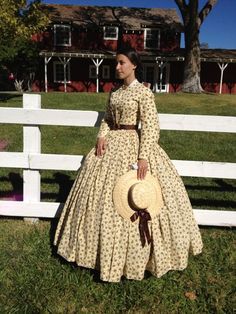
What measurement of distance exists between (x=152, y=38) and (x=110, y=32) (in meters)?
3.73

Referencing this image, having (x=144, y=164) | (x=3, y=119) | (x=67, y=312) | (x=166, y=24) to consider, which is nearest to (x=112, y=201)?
(x=144, y=164)

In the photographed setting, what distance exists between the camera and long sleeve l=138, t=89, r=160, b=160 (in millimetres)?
3549

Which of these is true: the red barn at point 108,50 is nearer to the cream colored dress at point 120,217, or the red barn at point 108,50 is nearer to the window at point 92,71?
the window at point 92,71

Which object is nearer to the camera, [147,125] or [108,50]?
[147,125]

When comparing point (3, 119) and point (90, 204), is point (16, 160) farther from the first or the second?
point (90, 204)

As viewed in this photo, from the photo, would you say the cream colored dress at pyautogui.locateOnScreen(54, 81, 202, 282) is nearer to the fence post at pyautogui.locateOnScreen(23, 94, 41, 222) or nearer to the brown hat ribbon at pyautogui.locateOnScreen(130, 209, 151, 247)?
the brown hat ribbon at pyautogui.locateOnScreen(130, 209, 151, 247)

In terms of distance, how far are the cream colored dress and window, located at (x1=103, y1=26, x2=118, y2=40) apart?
3109 cm

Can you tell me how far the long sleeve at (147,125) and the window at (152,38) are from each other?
3174cm

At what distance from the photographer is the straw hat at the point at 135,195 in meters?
3.48

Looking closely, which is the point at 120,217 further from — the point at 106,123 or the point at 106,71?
the point at 106,71

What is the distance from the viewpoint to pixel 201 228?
192 inches

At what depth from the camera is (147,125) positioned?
3.56m

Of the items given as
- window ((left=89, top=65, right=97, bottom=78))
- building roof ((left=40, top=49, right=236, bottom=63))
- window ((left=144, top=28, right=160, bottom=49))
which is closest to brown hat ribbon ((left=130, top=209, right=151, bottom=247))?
building roof ((left=40, top=49, right=236, bottom=63))

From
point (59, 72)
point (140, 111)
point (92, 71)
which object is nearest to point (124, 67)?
point (140, 111)
